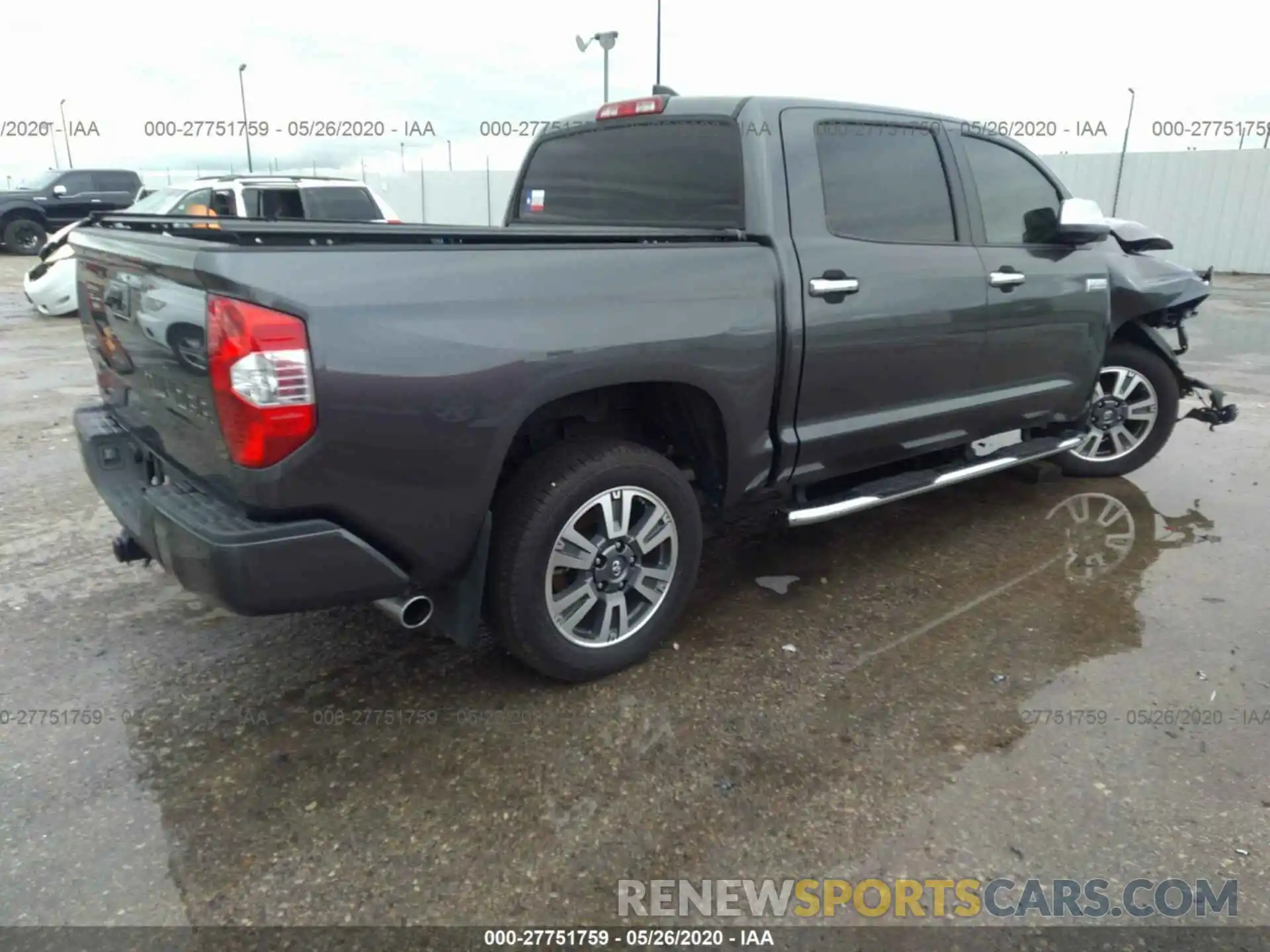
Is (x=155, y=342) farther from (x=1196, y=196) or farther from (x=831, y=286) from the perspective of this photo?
(x=1196, y=196)

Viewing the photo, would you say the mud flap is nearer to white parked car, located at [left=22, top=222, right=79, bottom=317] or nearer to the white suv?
the white suv

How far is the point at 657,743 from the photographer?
2.70m

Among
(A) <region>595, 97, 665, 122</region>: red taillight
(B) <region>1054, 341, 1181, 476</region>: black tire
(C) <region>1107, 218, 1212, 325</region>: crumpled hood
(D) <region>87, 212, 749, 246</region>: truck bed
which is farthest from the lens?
(B) <region>1054, 341, 1181, 476</region>: black tire

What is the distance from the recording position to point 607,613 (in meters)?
2.96

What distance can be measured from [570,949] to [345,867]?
0.60 m

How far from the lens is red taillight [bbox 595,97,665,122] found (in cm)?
357

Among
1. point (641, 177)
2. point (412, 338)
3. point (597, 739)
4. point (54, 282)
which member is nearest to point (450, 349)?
point (412, 338)

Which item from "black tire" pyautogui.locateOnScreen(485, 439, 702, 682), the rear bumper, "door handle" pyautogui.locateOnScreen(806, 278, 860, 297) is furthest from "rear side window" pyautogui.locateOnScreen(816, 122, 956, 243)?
the rear bumper

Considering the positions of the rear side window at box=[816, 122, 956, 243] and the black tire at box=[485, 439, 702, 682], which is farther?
the rear side window at box=[816, 122, 956, 243]

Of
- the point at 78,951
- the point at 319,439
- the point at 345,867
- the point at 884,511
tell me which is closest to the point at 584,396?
the point at 319,439

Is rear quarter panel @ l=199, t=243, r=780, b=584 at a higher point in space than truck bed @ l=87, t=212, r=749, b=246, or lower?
lower

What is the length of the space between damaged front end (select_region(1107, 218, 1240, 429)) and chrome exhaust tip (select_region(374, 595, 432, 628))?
3880 mm

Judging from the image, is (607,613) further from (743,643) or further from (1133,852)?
(1133,852)

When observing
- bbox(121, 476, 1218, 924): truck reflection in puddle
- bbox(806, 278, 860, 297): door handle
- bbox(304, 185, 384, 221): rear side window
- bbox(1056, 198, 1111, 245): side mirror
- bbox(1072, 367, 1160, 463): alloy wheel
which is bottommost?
bbox(121, 476, 1218, 924): truck reflection in puddle
